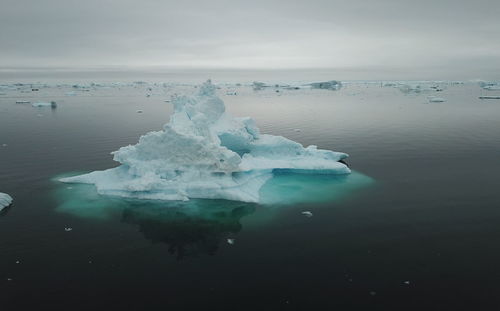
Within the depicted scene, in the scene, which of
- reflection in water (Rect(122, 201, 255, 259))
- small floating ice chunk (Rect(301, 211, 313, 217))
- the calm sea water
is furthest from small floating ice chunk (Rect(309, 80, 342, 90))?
reflection in water (Rect(122, 201, 255, 259))

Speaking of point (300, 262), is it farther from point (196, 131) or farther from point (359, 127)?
point (359, 127)

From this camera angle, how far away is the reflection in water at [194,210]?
1483 cm

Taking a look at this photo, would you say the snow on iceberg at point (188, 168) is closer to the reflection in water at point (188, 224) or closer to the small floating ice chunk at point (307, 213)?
the reflection in water at point (188, 224)

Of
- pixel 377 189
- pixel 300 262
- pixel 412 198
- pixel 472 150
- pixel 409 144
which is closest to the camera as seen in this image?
pixel 300 262

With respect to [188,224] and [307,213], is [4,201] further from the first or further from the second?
[307,213]

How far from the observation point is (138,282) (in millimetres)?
11672

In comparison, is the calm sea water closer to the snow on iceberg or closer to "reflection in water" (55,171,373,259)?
"reflection in water" (55,171,373,259)

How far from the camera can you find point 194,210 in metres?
17.4

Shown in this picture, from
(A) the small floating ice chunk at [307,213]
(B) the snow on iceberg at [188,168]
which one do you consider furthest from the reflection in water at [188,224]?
(A) the small floating ice chunk at [307,213]

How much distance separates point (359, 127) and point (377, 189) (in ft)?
79.8

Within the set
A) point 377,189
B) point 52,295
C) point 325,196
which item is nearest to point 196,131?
point 325,196

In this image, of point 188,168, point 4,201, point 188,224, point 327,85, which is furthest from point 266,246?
point 327,85

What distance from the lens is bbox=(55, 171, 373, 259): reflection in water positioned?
1483cm

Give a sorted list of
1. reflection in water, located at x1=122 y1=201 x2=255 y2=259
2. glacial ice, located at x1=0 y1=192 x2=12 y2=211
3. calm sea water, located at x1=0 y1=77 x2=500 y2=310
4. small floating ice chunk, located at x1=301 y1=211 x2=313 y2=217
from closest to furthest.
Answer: calm sea water, located at x1=0 y1=77 x2=500 y2=310 < reflection in water, located at x1=122 y1=201 x2=255 y2=259 < small floating ice chunk, located at x1=301 y1=211 x2=313 y2=217 < glacial ice, located at x1=0 y1=192 x2=12 y2=211
